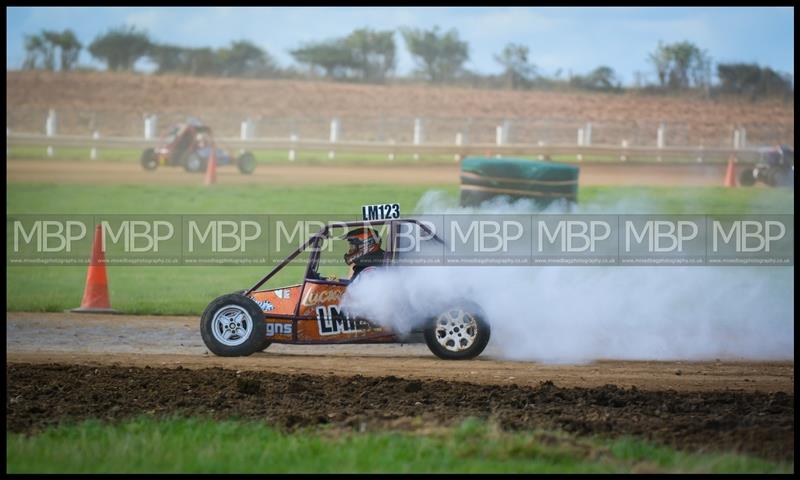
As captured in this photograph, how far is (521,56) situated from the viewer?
65375 mm

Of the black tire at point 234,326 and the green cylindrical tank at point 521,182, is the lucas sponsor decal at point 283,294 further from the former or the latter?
the green cylindrical tank at point 521,182

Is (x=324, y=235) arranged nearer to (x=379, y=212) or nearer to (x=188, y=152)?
(x=379, y=212)

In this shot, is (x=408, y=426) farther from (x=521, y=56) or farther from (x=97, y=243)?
(x=521, y=56)

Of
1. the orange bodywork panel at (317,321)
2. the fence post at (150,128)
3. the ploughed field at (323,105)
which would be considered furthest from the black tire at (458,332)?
the ploughed field at (323,105)

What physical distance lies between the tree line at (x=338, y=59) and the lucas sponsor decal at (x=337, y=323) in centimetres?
5036

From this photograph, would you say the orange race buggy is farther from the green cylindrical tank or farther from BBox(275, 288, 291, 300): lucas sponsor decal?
the green cylindrical tank

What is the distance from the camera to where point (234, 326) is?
41.3 feet

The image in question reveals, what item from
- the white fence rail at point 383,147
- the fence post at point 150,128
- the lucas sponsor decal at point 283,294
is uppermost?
the fence post at point 150,128

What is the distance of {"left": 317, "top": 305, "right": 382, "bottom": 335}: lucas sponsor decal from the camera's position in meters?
12.4

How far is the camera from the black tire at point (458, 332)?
1237 cm

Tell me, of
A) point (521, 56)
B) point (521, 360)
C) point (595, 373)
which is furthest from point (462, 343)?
point (521, 56)

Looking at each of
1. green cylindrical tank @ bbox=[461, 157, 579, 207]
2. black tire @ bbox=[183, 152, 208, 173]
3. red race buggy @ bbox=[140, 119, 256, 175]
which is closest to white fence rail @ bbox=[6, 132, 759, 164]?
red race buggy @ bbox=[140, 119, 256, 175]

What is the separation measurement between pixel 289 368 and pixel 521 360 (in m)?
2.71

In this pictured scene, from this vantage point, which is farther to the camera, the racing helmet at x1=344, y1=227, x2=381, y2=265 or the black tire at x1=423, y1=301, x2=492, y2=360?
the racing helmet at x1=344, y1=227, x2=381, y2=265
